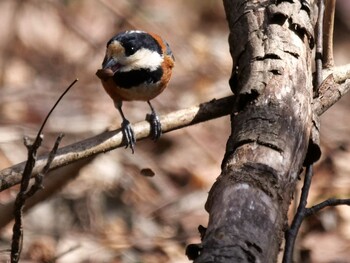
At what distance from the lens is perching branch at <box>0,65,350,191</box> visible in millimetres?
2844

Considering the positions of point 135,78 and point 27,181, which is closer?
point 27,181

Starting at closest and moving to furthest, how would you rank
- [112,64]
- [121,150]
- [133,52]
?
[112,64] < [133,52] < [121,150]

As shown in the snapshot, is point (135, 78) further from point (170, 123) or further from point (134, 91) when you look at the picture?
point (170, 123)

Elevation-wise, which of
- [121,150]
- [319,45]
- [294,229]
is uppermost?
[121,150]

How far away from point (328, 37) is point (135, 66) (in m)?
1.02

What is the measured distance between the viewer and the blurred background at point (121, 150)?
4.90 meters

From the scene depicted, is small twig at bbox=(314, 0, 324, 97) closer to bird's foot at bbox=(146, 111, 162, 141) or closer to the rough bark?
the rough bark

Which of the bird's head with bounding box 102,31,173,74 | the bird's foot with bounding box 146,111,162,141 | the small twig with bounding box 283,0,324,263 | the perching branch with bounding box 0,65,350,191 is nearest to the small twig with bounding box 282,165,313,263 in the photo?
the small twig with bounding box 283,0,324,263

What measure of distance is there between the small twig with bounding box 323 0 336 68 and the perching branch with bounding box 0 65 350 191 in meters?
0.10

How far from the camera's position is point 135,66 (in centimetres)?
391

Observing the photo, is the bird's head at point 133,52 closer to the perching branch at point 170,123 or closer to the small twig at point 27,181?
the perching branch at point 170,123

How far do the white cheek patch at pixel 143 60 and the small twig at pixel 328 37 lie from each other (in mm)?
954

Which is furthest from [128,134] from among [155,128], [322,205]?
[322,205]

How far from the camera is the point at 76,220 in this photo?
5227 millimetres
